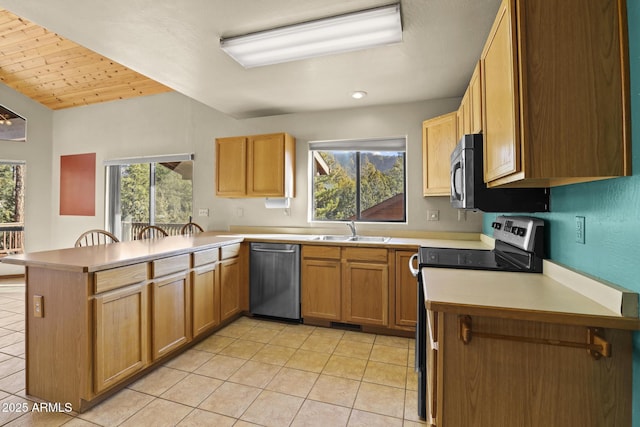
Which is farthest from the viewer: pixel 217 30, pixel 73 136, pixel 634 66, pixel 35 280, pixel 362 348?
pixel 73 136

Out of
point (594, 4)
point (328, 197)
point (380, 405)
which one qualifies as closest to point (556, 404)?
point (380, 405)

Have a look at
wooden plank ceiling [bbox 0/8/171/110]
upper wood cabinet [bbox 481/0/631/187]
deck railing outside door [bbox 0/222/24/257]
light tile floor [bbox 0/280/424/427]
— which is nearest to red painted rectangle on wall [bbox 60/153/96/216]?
deck railing outside door [bbox 0/222/24/257]

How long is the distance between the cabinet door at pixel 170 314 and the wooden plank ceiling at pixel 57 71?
3.23 metres

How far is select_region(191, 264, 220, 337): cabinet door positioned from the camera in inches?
103

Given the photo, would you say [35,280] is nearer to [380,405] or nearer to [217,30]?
[217,30]

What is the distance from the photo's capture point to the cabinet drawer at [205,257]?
263cm

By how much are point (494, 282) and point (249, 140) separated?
2.99 metres

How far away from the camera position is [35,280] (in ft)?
6.10

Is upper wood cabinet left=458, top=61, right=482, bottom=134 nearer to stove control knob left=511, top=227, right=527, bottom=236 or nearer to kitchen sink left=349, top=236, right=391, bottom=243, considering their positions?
stove control knob left=511, top=227, right=527, bottom=236

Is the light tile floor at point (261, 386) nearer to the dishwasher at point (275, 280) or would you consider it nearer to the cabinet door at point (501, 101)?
the dishwasher at point (275, 280)

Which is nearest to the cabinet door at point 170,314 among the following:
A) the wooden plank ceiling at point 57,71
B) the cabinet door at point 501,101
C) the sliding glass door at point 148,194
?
the sliding glass door at point 148,194

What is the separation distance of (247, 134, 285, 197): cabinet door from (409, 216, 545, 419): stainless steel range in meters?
1.98

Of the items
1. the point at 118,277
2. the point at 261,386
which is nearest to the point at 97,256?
Answer: the point at 118,277

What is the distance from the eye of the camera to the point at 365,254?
2.92 m
